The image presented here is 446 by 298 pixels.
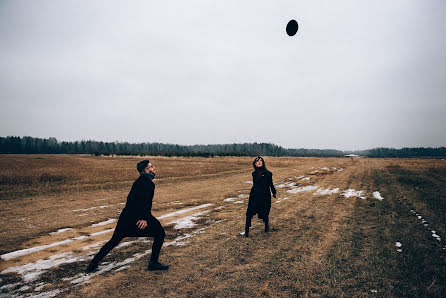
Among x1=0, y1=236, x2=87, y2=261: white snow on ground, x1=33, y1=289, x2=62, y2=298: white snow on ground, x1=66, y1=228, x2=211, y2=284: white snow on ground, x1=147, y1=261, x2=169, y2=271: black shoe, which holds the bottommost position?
x1=0, y1=236, x2=87, y2=261: white snow on ground

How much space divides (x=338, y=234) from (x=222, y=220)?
3628 mm

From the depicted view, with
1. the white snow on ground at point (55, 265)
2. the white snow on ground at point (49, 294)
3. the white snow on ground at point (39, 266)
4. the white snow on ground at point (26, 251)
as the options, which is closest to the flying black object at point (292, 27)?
the white snow on ground at point (55, 265)

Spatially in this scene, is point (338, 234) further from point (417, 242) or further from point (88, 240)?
point (88, 240)

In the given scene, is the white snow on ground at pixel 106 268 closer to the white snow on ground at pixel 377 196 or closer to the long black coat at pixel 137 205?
the long black coat at pixel 137 205

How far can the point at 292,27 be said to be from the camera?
7.94 metres

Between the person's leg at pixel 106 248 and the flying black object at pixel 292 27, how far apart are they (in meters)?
7.87

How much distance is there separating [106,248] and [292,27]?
27.7 ft

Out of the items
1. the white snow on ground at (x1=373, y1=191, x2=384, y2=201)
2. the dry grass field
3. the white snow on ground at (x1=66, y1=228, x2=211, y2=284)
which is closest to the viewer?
the dry grass field

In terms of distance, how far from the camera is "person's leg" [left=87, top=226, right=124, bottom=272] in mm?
4141

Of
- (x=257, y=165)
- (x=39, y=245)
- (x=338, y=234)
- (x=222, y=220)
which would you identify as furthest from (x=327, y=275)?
(x=39, y=245)

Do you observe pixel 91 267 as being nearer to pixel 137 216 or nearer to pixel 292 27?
pixel 137 216

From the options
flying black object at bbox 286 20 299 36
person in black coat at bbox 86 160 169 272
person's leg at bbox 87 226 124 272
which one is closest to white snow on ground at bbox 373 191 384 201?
flying black object at bbox 286 20 299 36

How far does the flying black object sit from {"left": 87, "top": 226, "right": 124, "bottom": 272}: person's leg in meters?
7.87

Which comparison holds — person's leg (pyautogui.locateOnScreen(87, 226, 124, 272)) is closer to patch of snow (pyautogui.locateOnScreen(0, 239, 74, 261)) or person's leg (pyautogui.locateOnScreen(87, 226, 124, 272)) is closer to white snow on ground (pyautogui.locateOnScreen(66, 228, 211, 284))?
white snow on ground (pyautogui.locateOnScreen(66, 228, 211, 284))
